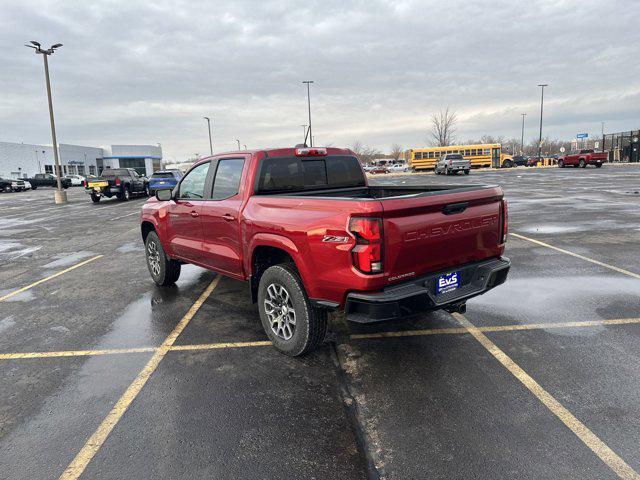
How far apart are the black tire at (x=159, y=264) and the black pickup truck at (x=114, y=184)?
20.2 m

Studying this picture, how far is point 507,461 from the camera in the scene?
2596mm

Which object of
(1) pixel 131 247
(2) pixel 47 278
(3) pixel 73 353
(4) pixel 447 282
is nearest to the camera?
(4) pixel 447 282

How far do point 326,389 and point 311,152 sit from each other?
2.61 m

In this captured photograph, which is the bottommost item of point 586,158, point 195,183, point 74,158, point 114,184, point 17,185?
point 195,183

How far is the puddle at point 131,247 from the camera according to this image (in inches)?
389

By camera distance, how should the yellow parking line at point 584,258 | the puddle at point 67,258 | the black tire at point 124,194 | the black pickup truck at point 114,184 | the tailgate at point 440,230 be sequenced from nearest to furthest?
the tailgate at point 440,230 < the yellow parking line at point 584,258 < the puddle at point 67,258 < the black pickup truck at point 114,184 < the black tire at point 124,194

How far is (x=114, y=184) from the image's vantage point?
81.7 ft

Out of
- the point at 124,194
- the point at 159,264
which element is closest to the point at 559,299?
the point at 159,264

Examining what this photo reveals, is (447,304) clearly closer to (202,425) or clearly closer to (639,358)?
(639,358)

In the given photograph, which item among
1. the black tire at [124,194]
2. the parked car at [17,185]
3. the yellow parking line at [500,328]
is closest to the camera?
the yellow parking line at [500,328]

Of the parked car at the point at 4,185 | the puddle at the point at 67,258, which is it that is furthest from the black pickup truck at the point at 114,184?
the parked car at the point at 4,185

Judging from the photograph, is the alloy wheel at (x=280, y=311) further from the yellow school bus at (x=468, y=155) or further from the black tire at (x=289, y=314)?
the yellow school bus at (x=468, y=155)

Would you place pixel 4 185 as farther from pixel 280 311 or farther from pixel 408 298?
pixel 408 298

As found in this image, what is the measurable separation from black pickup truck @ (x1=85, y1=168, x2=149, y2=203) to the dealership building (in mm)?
46620
